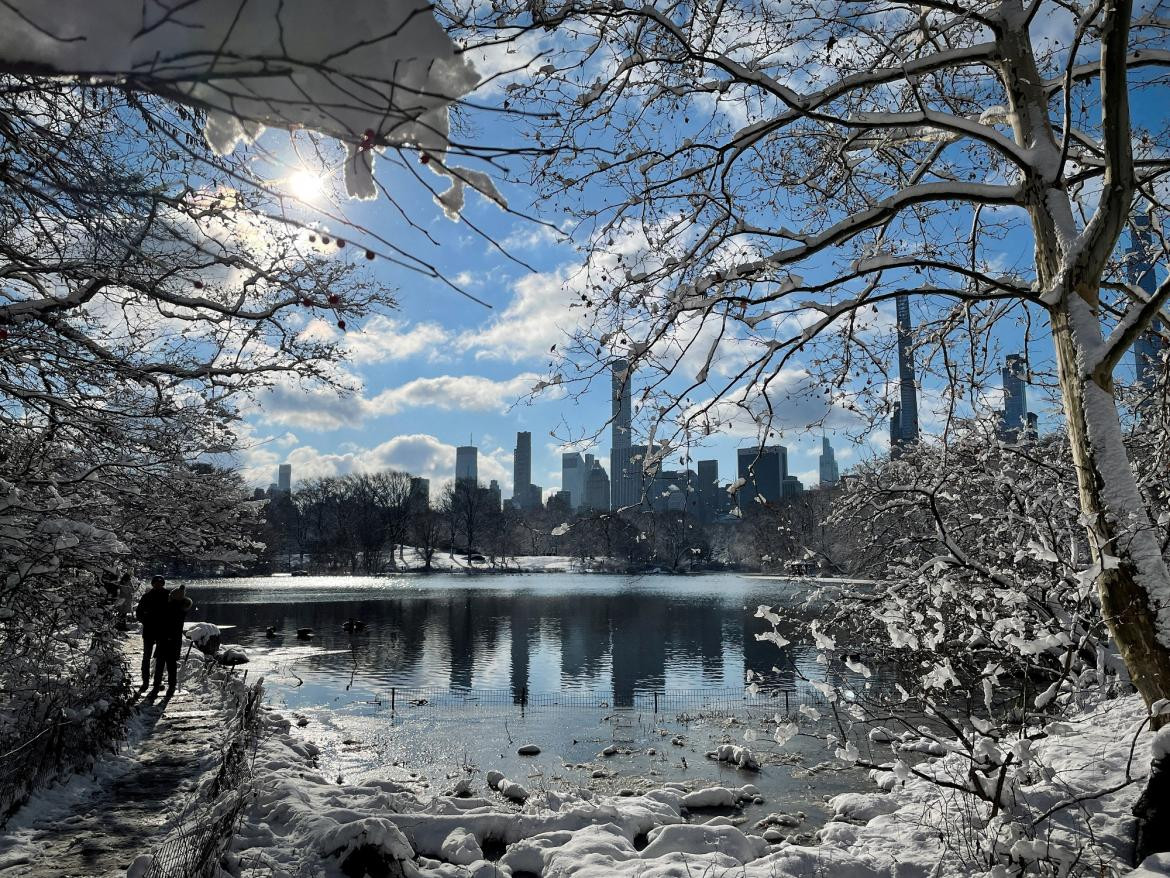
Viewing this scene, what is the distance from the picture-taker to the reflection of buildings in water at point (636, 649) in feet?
71.2

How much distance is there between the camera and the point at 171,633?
11.4m

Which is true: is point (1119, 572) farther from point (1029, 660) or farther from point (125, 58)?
point (125, 58)

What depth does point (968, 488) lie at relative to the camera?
11703 mm

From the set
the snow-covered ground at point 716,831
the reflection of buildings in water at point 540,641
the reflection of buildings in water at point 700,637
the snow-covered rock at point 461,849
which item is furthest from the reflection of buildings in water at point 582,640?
the snow-covered rock at point 461,849

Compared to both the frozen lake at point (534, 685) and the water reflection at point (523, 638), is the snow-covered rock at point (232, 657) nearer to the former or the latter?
the frozen lake at point (534, 685)

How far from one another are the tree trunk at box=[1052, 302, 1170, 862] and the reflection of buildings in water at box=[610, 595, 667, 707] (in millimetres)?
15160

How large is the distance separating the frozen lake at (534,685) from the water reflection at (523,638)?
0.12 meters

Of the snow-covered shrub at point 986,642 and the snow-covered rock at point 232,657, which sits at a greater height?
the snow-covered shrub at point 986,642

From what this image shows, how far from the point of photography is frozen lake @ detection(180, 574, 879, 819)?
13359 mm

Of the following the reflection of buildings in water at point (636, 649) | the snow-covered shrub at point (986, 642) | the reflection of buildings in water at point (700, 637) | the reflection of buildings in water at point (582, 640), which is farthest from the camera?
the reflection of buildings in water at point (700, 637)

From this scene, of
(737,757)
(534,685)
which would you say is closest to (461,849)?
(737,757)

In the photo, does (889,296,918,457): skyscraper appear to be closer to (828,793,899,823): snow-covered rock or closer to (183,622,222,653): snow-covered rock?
(828,793,899,823): snow-covered rock

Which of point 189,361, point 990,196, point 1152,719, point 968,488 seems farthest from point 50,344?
point 968,488

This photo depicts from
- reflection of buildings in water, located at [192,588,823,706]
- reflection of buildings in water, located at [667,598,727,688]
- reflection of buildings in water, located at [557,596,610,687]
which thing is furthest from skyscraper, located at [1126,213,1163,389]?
reflection of buildings in water, located at [557,596,610,687]
